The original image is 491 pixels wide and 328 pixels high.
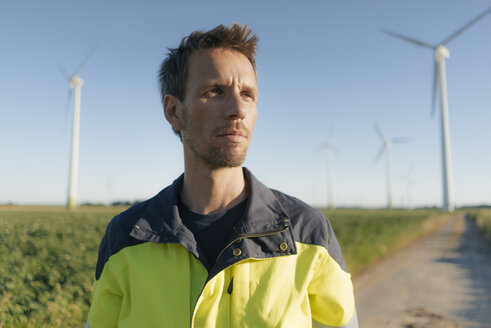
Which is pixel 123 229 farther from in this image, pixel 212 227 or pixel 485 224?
pixel 485 224

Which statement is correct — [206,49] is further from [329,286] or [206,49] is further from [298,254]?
[329,286]

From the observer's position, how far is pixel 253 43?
2.34 meters

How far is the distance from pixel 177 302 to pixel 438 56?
4418 cm

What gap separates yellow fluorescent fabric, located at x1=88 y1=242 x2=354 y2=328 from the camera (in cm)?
182

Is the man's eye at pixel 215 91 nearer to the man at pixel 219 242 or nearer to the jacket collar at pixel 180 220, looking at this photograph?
the man at pixel 219 242

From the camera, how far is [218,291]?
6.04 ft

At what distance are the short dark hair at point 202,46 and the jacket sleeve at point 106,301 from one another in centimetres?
109

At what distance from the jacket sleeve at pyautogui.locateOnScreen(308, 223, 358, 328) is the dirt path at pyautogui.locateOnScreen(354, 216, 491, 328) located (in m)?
5.93

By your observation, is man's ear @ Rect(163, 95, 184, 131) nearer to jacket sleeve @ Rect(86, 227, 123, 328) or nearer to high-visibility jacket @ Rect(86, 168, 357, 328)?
high-visibility jacket @ Rect(86, 168, 357, 328)

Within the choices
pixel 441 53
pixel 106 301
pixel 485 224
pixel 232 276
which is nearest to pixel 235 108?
pixel 232 276

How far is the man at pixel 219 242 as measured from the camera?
1.84 meters

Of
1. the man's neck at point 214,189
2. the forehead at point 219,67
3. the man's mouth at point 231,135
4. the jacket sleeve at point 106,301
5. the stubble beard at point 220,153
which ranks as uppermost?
the forehead at point 219,67

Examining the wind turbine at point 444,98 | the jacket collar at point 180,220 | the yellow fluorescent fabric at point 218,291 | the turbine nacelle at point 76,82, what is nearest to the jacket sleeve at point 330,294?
the yellow fluorescent fabric at point 218,291

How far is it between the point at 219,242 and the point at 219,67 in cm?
98
